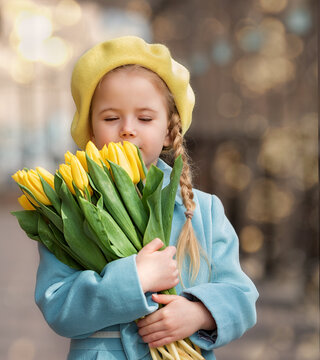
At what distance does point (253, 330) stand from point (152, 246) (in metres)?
2.86

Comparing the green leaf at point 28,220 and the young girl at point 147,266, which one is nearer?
the young girl at point 147,266

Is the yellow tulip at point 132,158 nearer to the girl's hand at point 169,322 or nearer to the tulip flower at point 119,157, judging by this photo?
the tulip flower at point 119,157

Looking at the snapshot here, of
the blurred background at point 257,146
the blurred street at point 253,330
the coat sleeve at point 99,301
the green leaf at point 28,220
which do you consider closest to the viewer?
the coat sleeve at point 99,301

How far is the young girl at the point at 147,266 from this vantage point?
115 cm

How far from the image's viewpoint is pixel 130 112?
1294 millimetres

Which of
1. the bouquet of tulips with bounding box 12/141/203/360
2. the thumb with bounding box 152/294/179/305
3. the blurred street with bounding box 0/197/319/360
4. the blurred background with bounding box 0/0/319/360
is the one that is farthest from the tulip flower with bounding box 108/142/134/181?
the blurred background with bounding box 0/0/319/360

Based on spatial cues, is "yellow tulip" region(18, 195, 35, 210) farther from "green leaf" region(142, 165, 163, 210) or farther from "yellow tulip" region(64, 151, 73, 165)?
"green leaf" region(142, 165, 163, 210)

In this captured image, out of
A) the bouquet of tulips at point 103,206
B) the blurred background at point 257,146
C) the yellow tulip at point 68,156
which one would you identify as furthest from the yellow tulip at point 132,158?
the blurred background at point 257,146

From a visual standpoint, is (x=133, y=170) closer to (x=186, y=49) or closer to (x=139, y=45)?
(x=139, y=45)

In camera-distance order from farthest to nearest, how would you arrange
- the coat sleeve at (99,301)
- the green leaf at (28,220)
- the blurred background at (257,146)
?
1. the blurred background at (257,146)
2. the green leaf at (28,220)
3. the coat sleeve at (99,301)

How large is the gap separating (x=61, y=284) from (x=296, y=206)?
3855mm

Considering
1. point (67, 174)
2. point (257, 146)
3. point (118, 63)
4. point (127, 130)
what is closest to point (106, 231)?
point (67, 174)

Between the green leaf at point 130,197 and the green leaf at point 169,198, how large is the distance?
0.13ft

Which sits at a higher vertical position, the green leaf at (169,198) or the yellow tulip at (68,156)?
the yellow tulip at (68,156)
